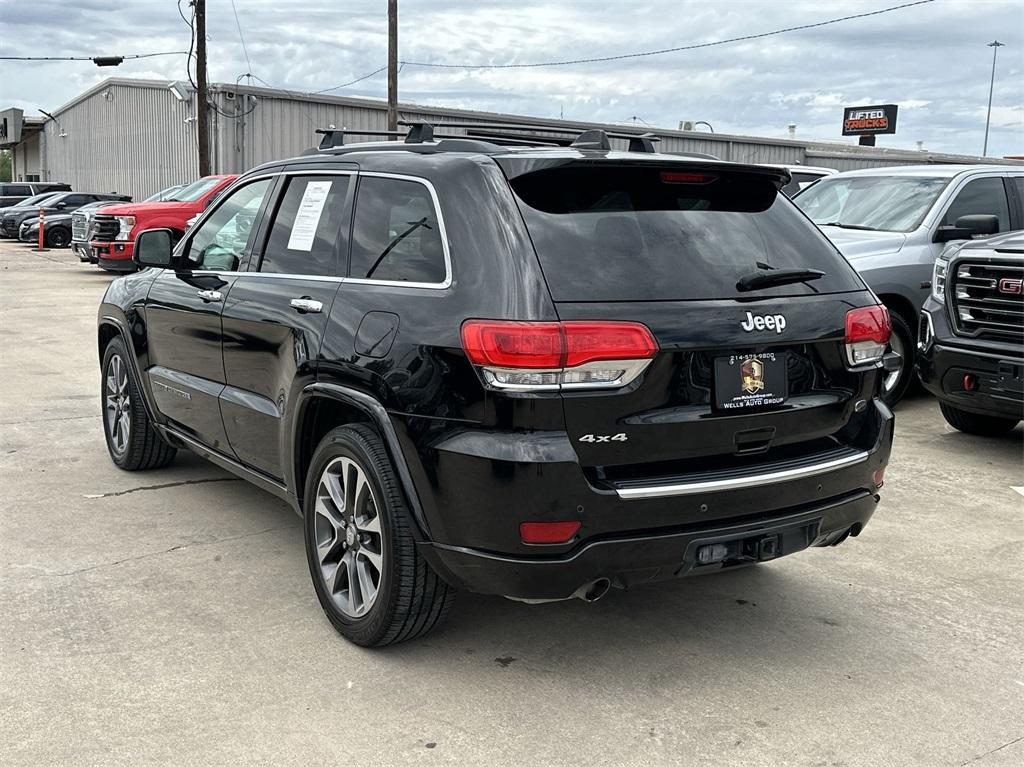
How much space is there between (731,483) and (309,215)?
2.04 metres

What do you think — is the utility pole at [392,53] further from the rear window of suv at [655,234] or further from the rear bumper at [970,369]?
the rear window of suv at [655,234]

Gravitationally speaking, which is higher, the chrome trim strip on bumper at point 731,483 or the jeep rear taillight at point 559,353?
the jeep rear taillight at point 559,353

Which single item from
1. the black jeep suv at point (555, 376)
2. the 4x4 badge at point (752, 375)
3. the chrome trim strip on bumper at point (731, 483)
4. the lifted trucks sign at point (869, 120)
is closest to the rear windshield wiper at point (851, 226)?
the black jeep suv at point (555, 376)

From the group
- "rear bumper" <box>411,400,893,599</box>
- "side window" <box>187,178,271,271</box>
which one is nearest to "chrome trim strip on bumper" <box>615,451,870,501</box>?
"rear bumper" <box>411,400,893,599</box>

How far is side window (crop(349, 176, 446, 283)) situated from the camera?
3617 millimetres

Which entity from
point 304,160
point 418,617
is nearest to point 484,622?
point 418,617

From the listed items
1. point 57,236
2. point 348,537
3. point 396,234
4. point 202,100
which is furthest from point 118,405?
point 57,236

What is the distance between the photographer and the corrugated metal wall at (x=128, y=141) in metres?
33.9

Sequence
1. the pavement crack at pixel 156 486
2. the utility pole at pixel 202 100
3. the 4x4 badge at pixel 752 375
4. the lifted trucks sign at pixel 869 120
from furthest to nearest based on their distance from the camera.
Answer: the lifted trucks sign at pixel 869 120, the utility pole at pixel 202 100, the pavement crack at pixel 156 486, the 4x4 badge at pixel 752 375

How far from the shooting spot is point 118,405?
6215 mm

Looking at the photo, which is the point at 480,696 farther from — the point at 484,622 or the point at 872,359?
the point at 872,359

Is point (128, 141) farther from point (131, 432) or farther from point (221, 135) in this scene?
point (131, 432)

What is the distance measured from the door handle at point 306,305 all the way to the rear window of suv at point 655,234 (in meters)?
0.94

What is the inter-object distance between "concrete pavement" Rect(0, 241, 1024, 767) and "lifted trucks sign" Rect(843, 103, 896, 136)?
60.1 metres
